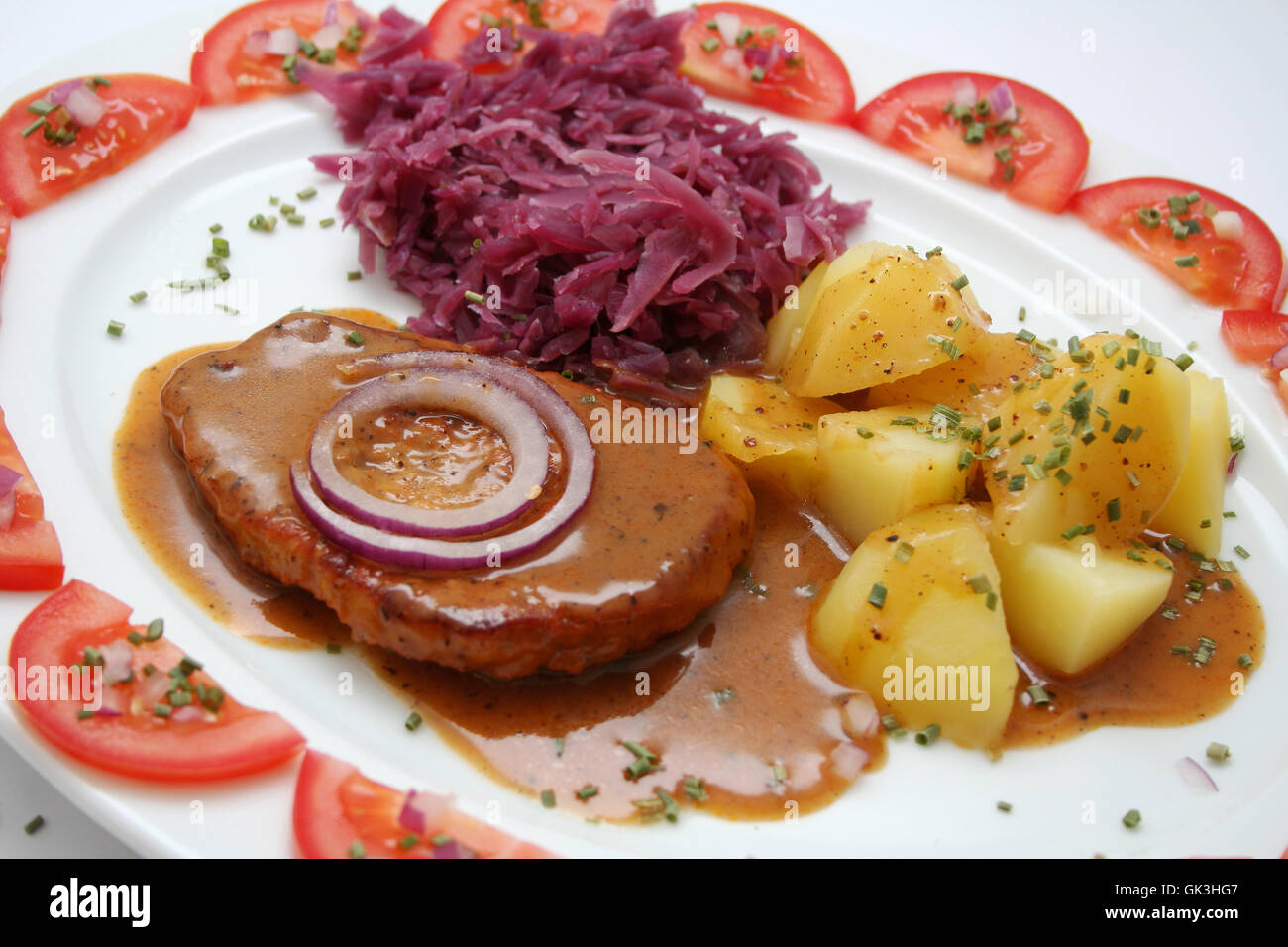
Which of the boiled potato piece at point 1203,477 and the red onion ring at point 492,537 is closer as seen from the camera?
the red onion ring at point 492,537

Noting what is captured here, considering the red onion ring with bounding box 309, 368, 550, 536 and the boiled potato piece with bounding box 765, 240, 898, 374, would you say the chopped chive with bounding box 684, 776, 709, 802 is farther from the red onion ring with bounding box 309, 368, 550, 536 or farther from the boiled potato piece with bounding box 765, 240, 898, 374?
the boiled potato piece with bounding box 765, 240, 898, 374

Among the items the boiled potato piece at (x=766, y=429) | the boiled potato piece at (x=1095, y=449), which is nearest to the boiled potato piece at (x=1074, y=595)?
the boiled potato piece at (x=1095, y=449)

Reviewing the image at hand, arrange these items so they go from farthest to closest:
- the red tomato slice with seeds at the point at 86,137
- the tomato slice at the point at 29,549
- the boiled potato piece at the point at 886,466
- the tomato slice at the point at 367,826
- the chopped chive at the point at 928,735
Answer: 1. the red tomato slice with seeds at the point at 86,137
2. the boiled potato piece at the point at 886,466
3. the chopped chive at the point at 928,735
4. the tomato slice at the point at 29,549
5. the tomato slice at the point at 367,826

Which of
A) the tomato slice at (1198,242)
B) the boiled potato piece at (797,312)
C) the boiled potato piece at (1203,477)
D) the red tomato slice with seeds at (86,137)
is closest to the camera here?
the boiled potato piece at (1203,477)

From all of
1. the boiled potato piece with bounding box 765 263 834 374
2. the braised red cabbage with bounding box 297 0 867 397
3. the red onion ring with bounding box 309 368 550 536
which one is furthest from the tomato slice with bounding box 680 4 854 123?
the red onion ring with bounding box 309 368 550 536

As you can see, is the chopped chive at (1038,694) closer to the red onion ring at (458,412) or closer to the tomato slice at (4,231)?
the red onion ring at (458,412)

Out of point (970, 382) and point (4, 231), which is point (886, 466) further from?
point (4, 231)

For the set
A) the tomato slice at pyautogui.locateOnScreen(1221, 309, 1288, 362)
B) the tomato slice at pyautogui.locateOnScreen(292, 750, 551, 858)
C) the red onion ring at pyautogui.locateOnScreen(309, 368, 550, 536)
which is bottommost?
the tomato slice at pyautogui.locateOnScreen(292, 750, 551, 858)

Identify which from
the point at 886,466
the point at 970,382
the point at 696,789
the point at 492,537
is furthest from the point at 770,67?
the point at 696,789
